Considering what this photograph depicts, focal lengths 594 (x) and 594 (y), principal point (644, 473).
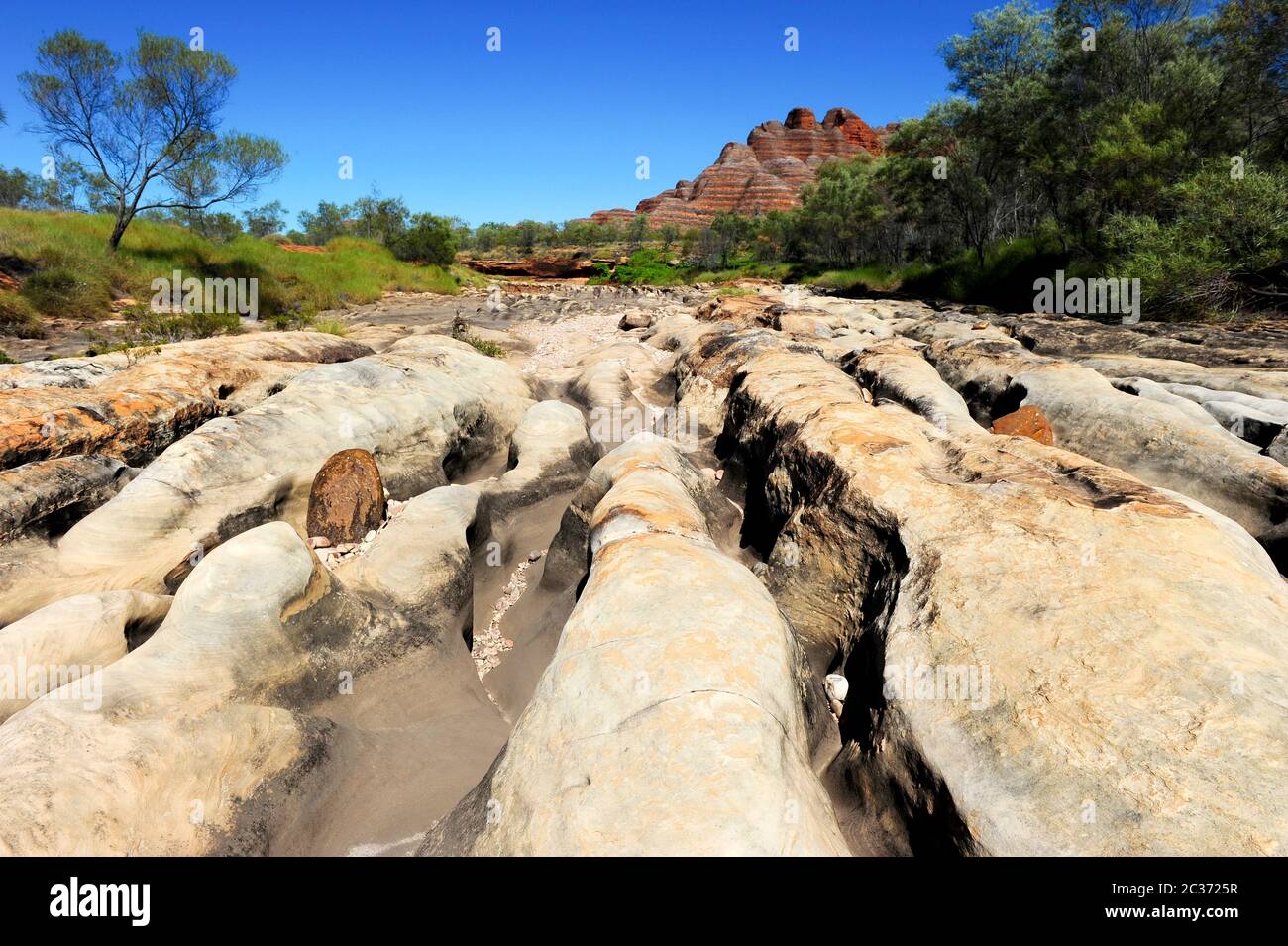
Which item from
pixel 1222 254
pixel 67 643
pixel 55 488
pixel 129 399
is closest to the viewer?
pixel 67 643

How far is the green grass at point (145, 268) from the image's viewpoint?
1767 cm

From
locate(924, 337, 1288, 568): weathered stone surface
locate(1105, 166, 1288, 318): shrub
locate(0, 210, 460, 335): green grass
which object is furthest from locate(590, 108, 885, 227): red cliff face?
locate(924, 337, 1288, 568): weathered stone surface

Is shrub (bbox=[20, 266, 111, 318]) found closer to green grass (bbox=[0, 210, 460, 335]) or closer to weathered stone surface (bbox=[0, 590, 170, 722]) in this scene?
green grass (bbox=[0, 210, 460, 335])

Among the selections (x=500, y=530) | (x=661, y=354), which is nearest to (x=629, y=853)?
(x=500, y=530)

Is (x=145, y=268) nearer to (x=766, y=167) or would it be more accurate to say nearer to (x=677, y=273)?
(x=677, y=273)

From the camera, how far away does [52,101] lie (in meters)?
21.2

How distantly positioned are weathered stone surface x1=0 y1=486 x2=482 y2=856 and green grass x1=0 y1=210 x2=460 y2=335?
15587mm

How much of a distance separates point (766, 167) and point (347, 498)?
14204cm

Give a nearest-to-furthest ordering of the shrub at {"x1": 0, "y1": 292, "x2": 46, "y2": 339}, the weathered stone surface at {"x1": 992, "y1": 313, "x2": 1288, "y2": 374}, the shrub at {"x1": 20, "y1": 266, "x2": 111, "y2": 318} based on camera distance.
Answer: the weathered stone surface at {"x1": 992, "y1": 313, "x2": 1288, "y2": 374} < the shrub at {"x1": 0, "y1": 292, "x2": 46, "y2": 339} < the shrub at {"x1": 20, "y1": 266, "x2": 111, "y2": 318}

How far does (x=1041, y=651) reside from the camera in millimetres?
3072

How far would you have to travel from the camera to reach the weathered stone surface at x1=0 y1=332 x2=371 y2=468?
6254 millimetres

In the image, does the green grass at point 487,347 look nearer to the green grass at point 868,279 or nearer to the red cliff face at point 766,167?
the green grass at point 868,279

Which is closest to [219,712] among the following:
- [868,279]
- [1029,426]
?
[1029,426]
